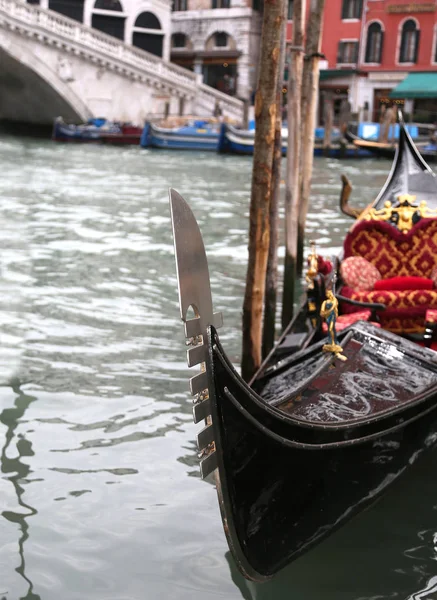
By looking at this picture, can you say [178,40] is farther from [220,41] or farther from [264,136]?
[264,136]

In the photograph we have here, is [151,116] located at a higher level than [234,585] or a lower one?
higher

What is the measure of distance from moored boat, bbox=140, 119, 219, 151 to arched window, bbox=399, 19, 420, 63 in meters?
4.15

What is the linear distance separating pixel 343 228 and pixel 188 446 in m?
3.64

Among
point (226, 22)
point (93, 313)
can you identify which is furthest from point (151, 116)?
point (93, 313)

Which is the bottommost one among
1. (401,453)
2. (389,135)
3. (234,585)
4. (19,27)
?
(234,585)

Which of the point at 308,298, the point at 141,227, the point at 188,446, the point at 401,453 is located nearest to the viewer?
the point at 401,453

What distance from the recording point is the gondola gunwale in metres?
1.27

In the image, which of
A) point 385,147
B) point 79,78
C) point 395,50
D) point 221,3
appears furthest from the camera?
point 221,3

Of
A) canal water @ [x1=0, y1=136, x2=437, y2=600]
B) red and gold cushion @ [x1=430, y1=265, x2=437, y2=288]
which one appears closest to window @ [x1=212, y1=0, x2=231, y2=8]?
canal water @ [x1=0, y1=136, x2=437, y2=600]

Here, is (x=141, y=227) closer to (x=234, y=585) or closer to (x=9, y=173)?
(x=9, y=173)

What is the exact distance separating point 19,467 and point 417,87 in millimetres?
12324

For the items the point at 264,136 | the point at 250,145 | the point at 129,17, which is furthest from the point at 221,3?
the point at 264,136

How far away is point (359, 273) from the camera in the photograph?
2.68 meters

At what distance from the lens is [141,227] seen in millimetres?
5430
